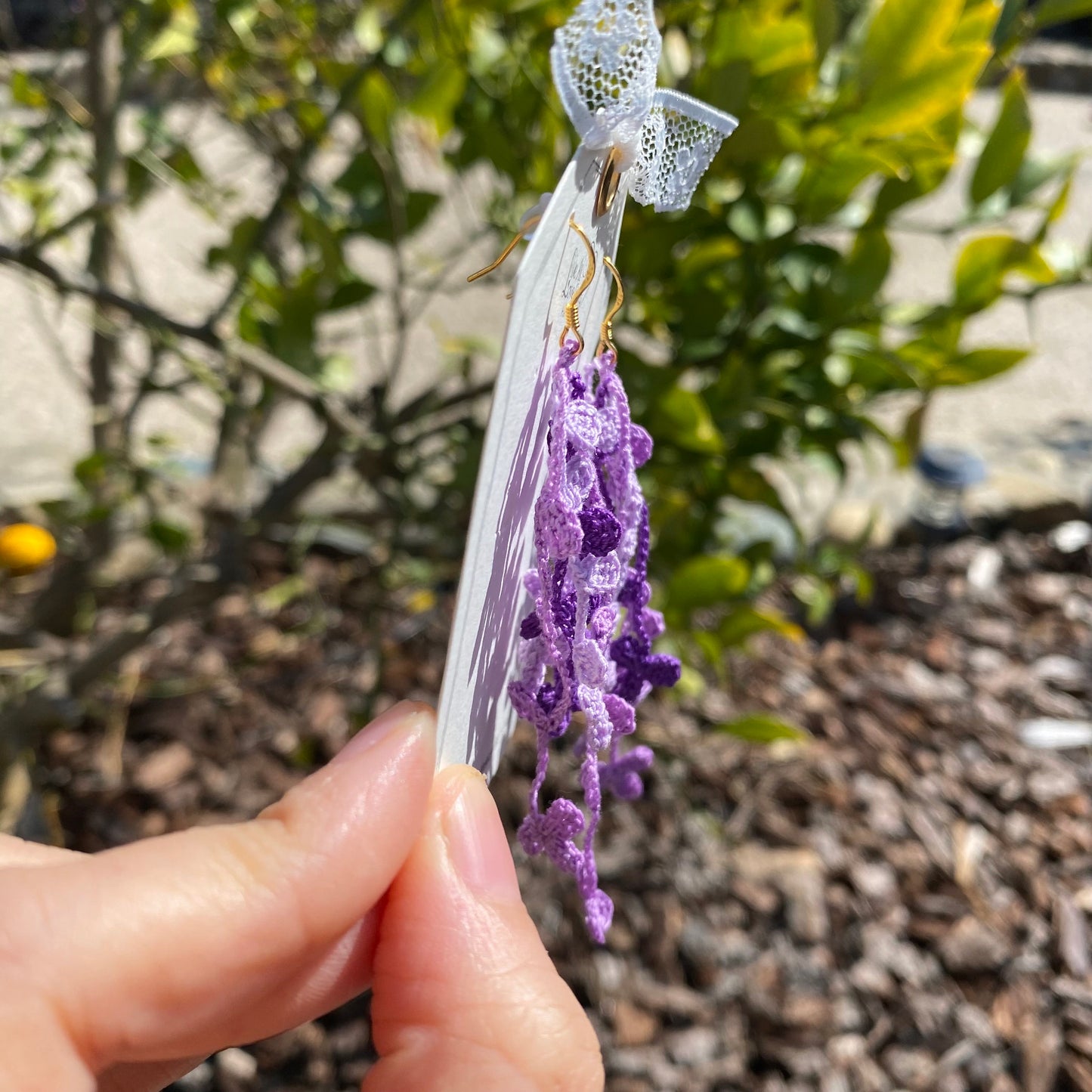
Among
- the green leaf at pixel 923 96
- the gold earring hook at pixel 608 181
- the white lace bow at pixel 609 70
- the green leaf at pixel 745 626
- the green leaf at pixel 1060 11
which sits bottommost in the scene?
the green leaf at pixel 745 626

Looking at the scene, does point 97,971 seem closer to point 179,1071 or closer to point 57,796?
point 179,1071

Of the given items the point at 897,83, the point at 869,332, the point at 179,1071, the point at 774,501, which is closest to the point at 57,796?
the point at 179,1071

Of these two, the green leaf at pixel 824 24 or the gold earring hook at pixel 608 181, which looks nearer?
the gold earring hook at pixel 608 181

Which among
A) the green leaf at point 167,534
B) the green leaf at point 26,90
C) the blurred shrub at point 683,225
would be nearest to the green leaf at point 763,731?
the blurred shrub at point 683,225

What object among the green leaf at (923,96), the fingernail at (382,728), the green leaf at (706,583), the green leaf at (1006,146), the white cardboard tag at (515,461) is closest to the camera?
the white cardboard tag at (515,461)

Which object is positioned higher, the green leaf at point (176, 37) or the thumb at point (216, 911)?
the green leaf at point (176, 37)

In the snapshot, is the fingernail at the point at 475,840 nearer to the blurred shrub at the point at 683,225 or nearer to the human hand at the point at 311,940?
the human hand at the point at 311,940

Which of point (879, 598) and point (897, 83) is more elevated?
point (897, 83)
